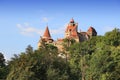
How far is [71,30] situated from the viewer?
291 feet

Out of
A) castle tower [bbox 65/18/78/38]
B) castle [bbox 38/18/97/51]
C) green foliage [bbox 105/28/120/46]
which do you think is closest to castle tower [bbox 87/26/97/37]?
castle [bbox 38/18/97/51]

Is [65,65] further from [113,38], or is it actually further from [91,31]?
[91,31]

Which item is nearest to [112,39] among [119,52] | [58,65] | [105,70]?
[119,52]

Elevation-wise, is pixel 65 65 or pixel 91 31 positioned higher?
pixel 91 31

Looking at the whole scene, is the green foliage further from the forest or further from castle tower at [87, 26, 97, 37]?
castle tower at [87, 26, 97, 37]

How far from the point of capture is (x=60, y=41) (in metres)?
84.1

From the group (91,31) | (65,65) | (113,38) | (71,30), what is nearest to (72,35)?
(71,30)

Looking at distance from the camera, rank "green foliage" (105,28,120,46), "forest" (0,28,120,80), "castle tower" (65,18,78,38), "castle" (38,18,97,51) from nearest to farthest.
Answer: "forest" (0,28,120,80) < "green foliage" (105,28,120,46) < "castle" (38,18,97,51) < "castle tower" (65,18,78,38)

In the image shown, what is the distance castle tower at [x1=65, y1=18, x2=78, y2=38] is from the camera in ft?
284

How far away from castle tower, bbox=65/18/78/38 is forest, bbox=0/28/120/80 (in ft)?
55.6

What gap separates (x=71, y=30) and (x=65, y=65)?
43.3 meters

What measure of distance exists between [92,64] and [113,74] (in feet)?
10.3

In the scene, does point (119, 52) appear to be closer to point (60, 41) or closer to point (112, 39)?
point (112, 39)

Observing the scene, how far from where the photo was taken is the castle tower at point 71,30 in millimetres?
86450
